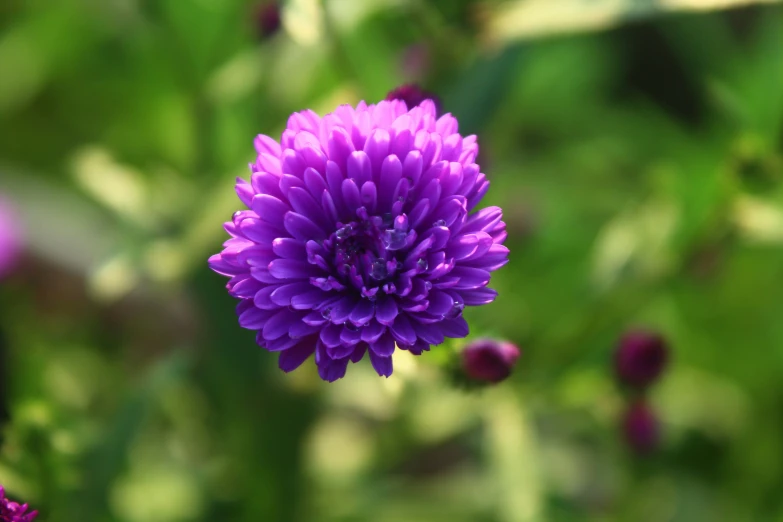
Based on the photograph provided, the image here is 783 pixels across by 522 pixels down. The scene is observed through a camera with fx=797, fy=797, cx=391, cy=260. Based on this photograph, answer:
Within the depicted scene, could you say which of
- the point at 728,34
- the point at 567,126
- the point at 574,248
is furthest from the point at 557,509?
the point at 728,34

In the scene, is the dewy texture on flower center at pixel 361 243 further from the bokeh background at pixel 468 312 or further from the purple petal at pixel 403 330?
the bokeh background at pixel 468 312

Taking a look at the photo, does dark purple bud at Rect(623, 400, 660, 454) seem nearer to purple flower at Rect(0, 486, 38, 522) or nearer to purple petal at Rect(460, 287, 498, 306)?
purple petal at Rect(460, 287, 498, 306)

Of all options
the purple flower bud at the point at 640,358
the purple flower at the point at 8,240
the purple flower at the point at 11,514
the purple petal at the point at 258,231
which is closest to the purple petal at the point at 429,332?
the purple petal at the point at 258,231

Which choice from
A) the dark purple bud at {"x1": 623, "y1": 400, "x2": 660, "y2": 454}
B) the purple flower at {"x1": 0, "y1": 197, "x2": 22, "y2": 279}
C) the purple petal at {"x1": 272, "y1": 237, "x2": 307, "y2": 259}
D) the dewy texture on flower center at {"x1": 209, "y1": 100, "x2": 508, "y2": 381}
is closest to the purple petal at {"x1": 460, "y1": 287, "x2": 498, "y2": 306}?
the dewy texture on flower center at {"x1": 209, "y1": 100, "x2": 508, "y2": 381}

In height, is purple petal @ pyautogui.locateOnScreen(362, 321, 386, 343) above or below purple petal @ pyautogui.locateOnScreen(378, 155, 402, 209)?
below

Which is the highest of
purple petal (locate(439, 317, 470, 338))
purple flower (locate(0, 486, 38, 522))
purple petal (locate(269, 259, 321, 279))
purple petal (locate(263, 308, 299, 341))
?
purple petal (locate(269, 259, 321, 279))

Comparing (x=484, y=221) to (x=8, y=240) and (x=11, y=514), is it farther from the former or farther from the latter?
(x=8, y=240)

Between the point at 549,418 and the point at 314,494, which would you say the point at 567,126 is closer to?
the point at 549,418
